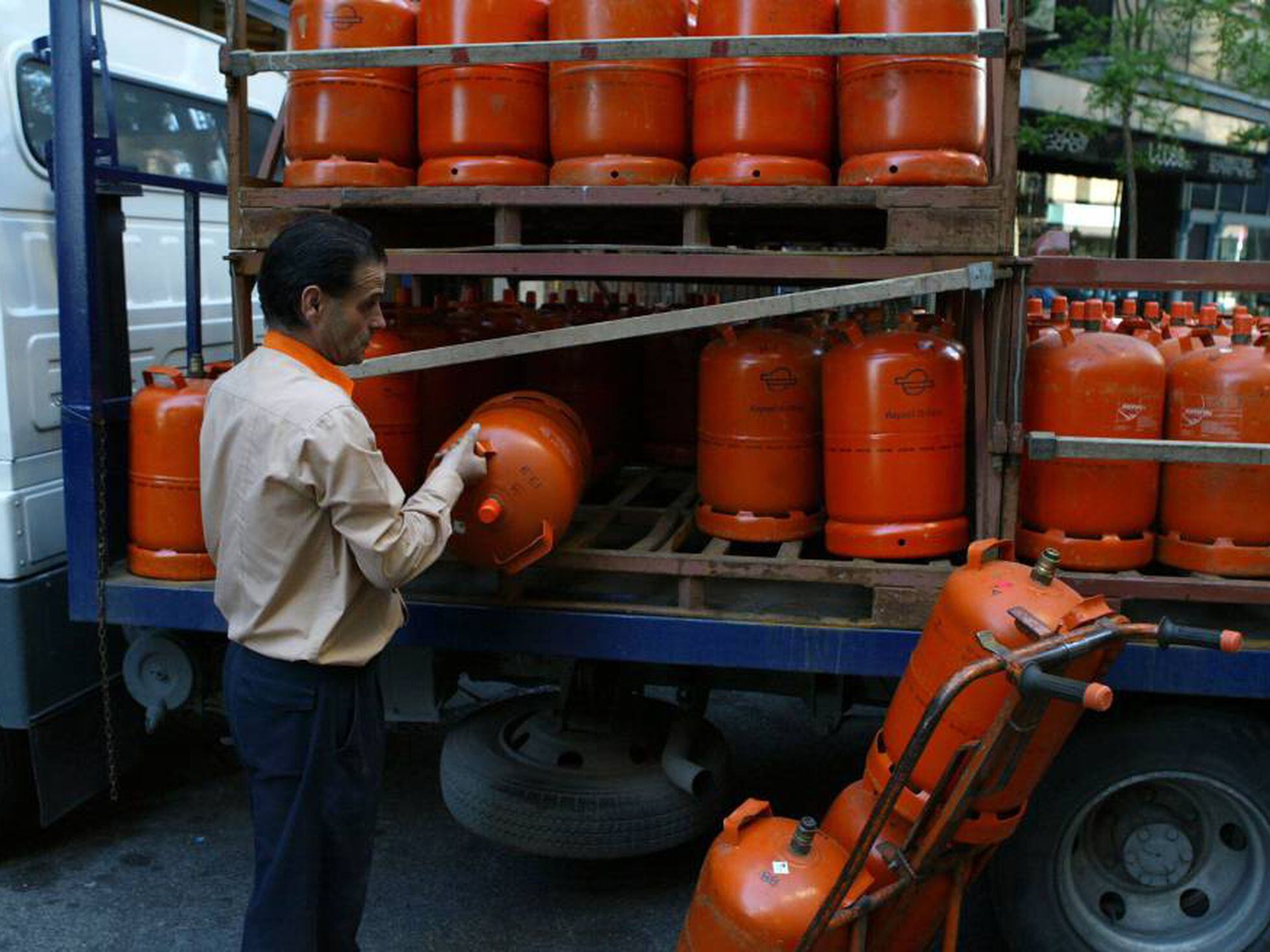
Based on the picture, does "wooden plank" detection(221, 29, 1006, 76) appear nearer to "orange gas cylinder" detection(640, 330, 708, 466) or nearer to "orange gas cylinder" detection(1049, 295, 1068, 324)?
"orange gas cylinder" detection(1049, 295, 1068, 324)

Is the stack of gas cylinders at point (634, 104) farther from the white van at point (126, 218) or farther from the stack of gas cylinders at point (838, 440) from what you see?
the white van at point (126, 218)

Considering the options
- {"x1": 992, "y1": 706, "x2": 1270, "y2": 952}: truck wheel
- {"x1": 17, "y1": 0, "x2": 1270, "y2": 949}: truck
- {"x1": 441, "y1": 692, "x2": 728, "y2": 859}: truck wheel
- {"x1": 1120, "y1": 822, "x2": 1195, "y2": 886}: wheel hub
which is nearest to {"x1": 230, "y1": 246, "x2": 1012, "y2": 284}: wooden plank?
{"x1": 17, "y1": 0, "x2": 1270, "y2": 949}: truck

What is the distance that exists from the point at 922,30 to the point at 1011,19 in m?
0.26

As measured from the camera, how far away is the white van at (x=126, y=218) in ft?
11.9

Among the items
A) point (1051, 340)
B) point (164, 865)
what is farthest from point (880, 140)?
point (164, 865)

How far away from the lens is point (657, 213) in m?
3.58

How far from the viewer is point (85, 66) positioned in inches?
135

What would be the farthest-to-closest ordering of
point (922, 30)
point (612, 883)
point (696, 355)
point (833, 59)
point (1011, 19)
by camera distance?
1. point (696, 355)
2. point (612, 883)
3. point (833, 59)
4. point (922, 30)
5. point (1011, 19)

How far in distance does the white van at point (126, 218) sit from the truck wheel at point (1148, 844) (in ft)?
10.3

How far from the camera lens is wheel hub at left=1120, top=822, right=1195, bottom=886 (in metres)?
3.29

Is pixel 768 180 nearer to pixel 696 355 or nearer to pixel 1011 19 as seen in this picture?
pixel 1011 19

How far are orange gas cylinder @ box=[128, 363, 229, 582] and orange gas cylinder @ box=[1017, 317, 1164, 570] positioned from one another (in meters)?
2.41

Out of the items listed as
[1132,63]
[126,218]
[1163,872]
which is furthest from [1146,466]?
[1132,63]

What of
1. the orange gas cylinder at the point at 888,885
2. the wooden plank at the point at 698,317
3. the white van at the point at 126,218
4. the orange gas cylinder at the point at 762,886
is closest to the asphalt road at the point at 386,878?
the orange gas cylinder at the point at 888,885
